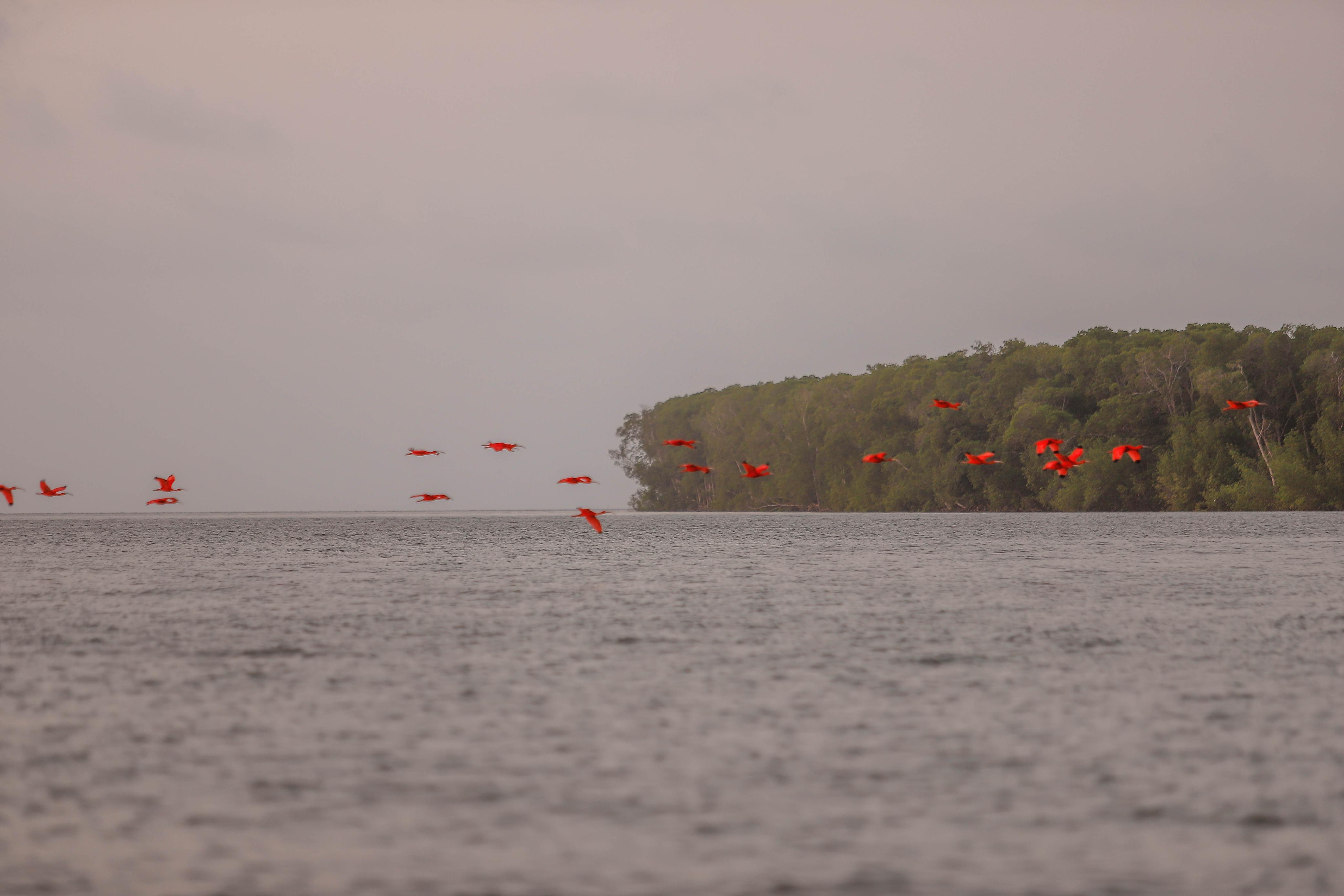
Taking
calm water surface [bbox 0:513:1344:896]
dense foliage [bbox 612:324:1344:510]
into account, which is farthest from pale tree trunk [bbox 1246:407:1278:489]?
calm water surface [bbox 0:513:1344:896]

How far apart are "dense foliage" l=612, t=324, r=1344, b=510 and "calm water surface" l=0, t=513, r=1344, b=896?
7990 cm

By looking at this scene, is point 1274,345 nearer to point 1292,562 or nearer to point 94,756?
point 1292,562

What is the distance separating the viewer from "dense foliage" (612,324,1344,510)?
112m

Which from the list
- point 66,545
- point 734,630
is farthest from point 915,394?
point 734,630

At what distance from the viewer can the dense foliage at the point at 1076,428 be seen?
11181cm

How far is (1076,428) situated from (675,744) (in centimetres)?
11134

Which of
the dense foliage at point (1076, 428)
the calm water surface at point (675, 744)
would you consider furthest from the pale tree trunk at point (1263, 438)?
the calm water surface at point (675, 744)

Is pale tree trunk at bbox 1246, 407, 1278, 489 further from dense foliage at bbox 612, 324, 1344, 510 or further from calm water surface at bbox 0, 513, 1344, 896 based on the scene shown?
calm water surface at bbox 0, 513, 1344, 896

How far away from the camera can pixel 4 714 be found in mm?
18469

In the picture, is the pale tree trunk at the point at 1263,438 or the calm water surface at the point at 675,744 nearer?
the calm water surface at the point at 675,744

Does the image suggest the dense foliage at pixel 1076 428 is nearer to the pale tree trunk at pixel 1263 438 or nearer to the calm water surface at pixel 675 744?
the pale tree trunk at pixel 1263 438

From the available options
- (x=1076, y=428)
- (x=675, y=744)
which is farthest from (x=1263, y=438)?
(x=675, y=744)

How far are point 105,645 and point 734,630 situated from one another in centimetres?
1368

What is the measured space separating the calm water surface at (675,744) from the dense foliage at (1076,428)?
262 feet
